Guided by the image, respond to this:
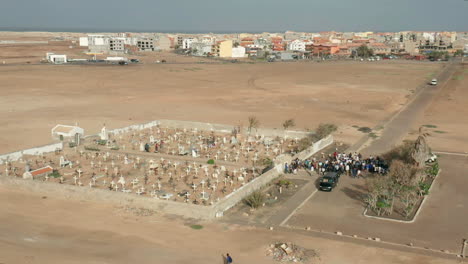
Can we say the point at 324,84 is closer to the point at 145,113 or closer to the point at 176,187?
the point at 145,113

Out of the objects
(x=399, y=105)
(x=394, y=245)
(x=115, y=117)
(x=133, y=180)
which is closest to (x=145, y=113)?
(x=115, y=117)

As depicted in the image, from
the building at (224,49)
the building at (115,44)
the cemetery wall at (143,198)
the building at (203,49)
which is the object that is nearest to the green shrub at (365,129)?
the cemetery wall at (143,198)

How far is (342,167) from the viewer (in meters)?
24.6

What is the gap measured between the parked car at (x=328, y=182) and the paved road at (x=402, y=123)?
6840mm

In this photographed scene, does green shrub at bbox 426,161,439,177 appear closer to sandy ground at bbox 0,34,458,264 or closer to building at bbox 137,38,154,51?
sandy ground at bbox 0,34,458,264

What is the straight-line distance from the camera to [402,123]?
39344 mm

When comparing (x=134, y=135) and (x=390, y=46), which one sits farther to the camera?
(x=390, y=46)

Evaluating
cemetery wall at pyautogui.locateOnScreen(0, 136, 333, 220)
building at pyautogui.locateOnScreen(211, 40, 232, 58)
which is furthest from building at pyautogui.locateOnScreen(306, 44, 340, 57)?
cemetery wall at pyautogui.locateOnScreen(0, 136, 333, 220)

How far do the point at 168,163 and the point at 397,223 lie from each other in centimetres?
1246

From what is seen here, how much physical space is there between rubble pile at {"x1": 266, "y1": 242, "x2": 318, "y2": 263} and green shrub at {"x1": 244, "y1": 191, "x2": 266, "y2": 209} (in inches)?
142

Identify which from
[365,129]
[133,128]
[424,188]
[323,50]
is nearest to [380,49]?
[323,50]

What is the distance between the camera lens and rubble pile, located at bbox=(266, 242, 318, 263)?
1467 cm

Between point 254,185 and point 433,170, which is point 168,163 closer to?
point 254,185

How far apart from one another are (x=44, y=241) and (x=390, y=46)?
15291cm
